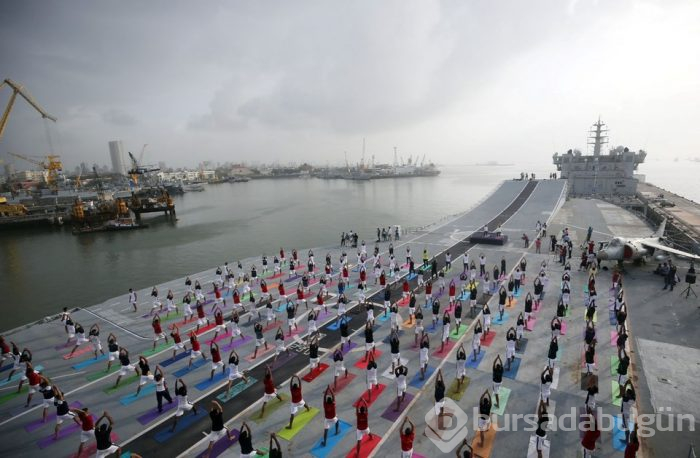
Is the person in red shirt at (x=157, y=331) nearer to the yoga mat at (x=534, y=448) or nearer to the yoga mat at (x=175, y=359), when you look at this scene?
the yoga mat at (x=175, y=359)

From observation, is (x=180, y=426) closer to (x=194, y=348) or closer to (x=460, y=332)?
(x=194, y=348)

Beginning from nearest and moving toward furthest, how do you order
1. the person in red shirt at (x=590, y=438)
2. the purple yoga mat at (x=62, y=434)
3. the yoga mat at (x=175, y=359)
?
the person in red shirt at (x=590, y=438) < the purple yoga mat at (x=62, y=434) < the yoga mat at (x=175, y=359)

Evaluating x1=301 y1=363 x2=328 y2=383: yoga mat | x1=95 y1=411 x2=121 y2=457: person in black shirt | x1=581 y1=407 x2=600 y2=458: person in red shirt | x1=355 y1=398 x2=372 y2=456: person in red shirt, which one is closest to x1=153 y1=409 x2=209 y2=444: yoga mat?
x1=95 y1=411 x2=121 y2=457: person in black shirt

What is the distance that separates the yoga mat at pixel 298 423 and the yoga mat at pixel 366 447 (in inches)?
71.7

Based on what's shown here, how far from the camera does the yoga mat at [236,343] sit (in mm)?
15366

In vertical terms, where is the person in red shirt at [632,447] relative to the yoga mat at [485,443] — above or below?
above

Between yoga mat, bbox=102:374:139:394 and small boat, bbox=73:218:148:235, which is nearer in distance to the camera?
yoga mat, bbox=102:374:139:394

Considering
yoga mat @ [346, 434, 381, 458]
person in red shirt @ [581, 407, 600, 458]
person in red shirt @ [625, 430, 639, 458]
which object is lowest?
yoga mat @ [346, 434, 381, 458]

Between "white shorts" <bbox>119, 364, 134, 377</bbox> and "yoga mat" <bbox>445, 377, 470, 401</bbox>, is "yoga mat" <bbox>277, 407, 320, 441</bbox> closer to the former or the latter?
"yoga mat" <bbox>445, 377, 470, 401</bbox>

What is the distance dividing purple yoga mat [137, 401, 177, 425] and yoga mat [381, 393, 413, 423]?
7.35m

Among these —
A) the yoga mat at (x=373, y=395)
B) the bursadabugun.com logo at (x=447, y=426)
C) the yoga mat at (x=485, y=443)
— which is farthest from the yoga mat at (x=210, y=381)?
the yoga mat at (x=485, y=443)

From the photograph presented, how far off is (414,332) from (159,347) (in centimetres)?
1216

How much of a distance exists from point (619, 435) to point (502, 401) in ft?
9.86

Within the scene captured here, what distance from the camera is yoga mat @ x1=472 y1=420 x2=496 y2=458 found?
9031mm
